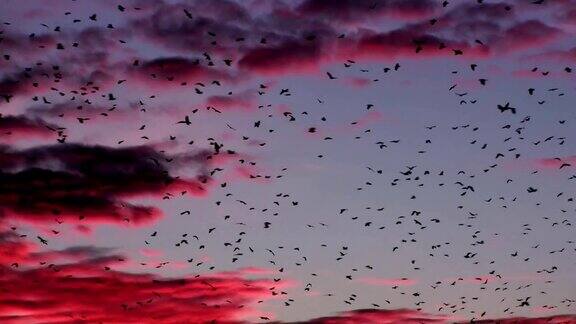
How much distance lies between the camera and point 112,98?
44719mm

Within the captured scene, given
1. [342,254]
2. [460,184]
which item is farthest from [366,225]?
[460,184]

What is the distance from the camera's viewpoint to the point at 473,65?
41562 millimetres

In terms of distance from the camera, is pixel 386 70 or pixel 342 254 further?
pixel 342 254

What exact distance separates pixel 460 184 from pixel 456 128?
7312 mm

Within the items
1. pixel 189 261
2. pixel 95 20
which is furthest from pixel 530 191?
pixel 95 20

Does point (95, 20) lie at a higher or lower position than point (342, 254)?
higher

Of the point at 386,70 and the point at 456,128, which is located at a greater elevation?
the point at 386,70

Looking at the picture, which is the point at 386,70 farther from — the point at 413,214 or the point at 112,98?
the point at 112,98

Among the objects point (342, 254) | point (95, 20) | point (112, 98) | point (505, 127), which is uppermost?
point (95, 20)

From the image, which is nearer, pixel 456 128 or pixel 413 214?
pixel 456 128

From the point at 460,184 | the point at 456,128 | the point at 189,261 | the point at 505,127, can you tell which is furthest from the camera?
the point at 189,261

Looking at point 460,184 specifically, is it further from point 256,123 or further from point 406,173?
point 256,123

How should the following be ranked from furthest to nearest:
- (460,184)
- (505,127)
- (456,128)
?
1. (460,184)
2. (505,127)
3. (456,128)

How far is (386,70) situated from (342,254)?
11.7 m
